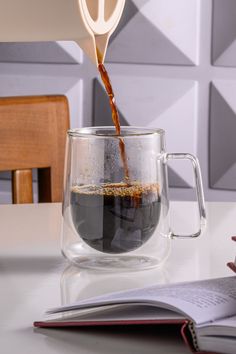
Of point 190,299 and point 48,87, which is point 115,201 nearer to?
point 190,299

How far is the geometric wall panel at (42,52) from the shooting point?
190cm

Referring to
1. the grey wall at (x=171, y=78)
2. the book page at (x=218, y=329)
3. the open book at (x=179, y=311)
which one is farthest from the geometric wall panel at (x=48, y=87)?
the book page at (x=218, y=329)

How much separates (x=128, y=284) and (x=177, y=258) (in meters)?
0.09

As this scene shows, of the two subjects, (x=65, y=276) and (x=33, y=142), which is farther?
(x=33, y=142)

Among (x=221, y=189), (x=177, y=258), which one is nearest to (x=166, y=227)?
(x=177, y=258)

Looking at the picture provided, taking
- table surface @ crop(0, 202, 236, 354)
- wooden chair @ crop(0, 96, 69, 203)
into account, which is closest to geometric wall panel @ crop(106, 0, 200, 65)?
wooden chair @ crop(0, 96, 69, 203)

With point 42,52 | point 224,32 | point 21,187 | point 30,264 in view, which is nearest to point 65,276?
point 30,264

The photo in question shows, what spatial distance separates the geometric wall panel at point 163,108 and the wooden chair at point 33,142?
0.73 metres

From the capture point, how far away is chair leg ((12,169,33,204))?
1.10 meters

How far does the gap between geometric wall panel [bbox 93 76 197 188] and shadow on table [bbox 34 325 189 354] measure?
51.6 inches

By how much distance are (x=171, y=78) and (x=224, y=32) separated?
0.14 m

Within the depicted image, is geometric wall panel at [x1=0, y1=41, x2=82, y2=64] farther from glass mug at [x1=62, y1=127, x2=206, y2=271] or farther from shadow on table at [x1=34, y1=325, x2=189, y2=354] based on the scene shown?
shadow on table at [x1=34, y1=325, x2=189, y2=354]

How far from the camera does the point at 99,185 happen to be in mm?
707

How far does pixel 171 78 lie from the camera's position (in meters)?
1.85
